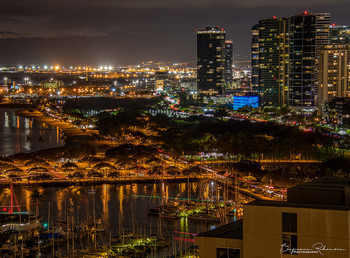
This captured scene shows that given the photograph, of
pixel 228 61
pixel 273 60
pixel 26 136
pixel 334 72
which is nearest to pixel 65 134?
pixel 26 136

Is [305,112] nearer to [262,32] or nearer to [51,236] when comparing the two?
[262,32]

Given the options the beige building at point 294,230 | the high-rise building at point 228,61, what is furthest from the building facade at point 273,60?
the beige building at point 294,230

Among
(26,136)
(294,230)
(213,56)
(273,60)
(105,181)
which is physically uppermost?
(213,56)

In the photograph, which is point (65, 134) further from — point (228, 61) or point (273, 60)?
point (228, 61)

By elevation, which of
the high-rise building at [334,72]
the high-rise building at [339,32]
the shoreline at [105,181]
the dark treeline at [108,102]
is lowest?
the shoreline at [105,181]

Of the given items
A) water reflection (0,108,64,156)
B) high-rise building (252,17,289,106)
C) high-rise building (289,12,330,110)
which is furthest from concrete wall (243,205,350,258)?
high-rise building (252,17,289,106)
